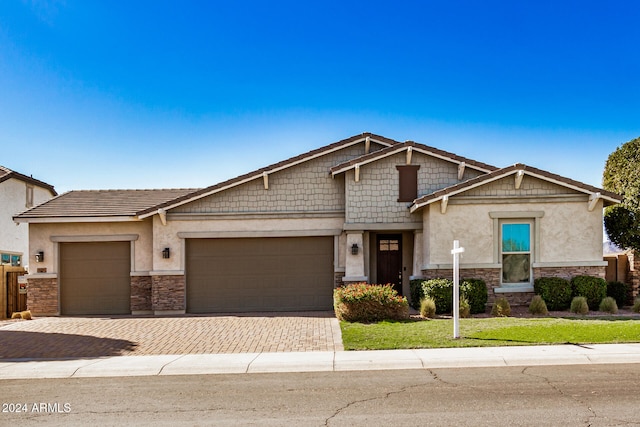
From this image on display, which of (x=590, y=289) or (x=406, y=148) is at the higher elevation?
(x=406, y=148)

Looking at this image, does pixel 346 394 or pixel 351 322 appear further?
pixel 351 322

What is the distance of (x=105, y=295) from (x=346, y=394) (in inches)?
531

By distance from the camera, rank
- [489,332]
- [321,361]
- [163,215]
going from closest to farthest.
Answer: [321,361]
[489,332]
[163,215]

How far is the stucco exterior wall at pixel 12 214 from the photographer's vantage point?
2494 centimetres

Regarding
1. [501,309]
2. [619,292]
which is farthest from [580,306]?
[619,292]

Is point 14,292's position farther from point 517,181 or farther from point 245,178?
point 517,181

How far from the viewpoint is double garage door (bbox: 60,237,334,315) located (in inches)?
715

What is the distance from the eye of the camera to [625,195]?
59.4 ft

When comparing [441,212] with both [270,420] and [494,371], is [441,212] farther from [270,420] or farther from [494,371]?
[270,420]

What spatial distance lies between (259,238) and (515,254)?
848cm

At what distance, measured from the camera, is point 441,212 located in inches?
649

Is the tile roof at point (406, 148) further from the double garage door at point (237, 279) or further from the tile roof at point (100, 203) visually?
the tile roof at point (100, 203)

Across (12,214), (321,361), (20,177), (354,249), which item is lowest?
(321,361)

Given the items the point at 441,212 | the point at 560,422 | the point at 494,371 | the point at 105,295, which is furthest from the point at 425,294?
the point at 105,295
